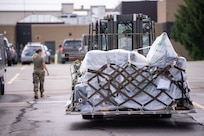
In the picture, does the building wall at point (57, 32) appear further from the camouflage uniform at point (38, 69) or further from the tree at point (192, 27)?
the camouflage uniform at point (38, 69)

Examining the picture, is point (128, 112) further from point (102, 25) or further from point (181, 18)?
point (181, 18)

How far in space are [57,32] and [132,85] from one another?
209ft

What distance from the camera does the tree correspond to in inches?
1930

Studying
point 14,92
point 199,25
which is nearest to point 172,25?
point 199,25

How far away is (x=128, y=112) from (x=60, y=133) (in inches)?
61.5

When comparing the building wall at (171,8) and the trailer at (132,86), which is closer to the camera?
the trailer at (132,86)

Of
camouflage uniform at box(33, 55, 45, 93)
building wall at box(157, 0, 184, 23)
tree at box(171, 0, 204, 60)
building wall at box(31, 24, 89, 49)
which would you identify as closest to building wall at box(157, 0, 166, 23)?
building wall at box(157, 0, 184, 23)

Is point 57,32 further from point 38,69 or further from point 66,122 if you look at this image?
point 66,122

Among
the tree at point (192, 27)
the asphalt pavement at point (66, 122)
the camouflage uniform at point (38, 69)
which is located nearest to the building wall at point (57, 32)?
the tree at point (192, 27)

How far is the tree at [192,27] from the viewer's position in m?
49.0

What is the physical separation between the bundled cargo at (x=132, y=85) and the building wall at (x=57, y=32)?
205ft

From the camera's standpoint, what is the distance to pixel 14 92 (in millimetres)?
23859

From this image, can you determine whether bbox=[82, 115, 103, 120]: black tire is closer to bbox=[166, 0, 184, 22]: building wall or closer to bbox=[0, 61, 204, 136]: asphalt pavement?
bbox=[0, 61, 204, 136]: asphalt pavement

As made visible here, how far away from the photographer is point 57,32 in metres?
77.2
